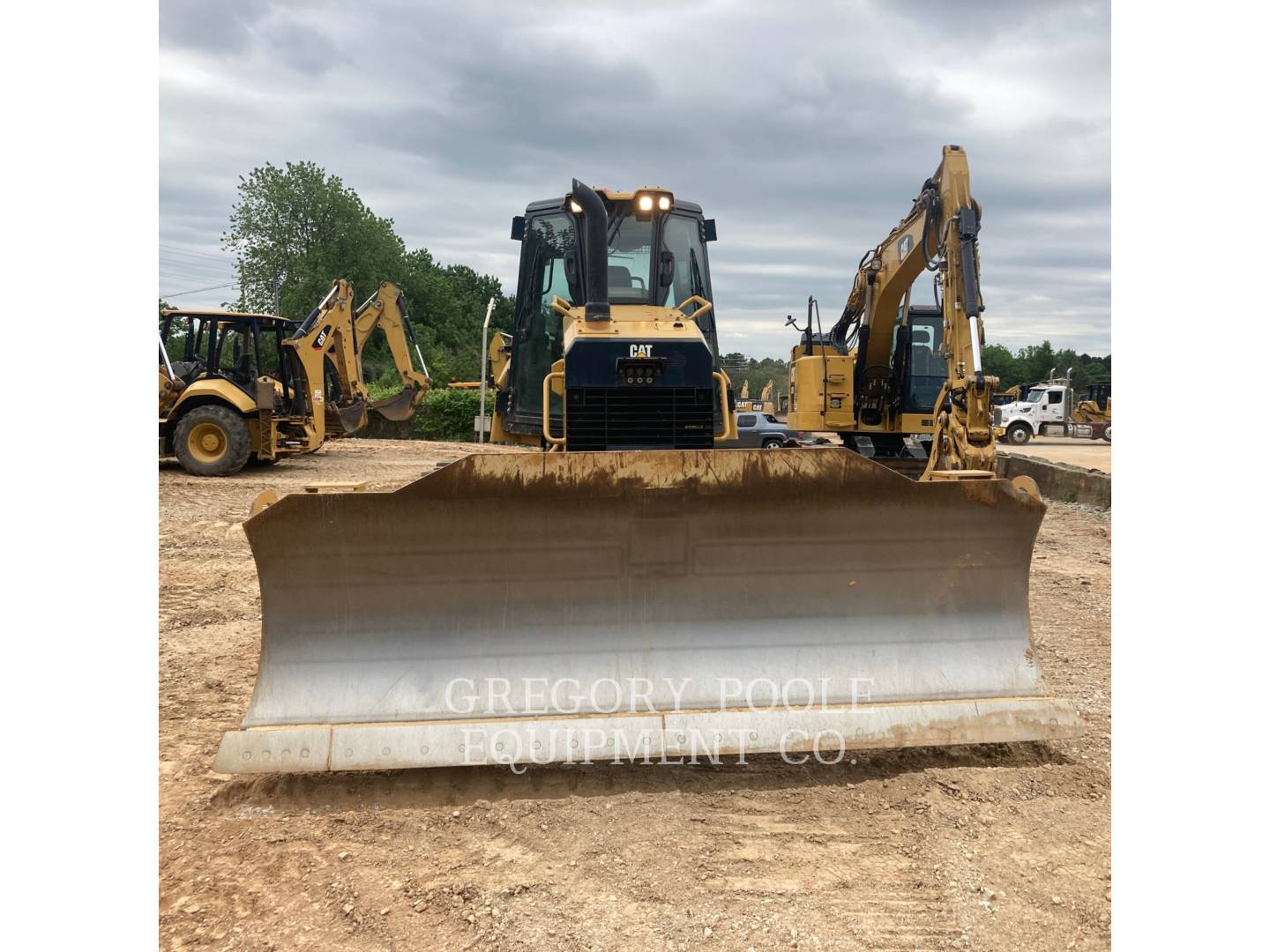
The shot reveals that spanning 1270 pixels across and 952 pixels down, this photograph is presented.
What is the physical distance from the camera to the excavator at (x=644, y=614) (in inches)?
123

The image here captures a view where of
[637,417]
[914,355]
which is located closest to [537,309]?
[637,417]

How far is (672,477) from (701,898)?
147 cm

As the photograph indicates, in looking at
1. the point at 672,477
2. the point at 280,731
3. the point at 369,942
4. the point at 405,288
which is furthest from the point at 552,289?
the point at 405,288

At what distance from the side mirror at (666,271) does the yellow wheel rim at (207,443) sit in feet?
32.7

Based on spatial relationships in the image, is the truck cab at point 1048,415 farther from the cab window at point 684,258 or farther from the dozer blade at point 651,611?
the dozer blade at point 651,611

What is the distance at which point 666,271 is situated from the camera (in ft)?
17.4

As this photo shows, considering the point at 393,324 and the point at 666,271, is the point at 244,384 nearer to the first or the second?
the point at 393,324

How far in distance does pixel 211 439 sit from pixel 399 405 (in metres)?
6.64

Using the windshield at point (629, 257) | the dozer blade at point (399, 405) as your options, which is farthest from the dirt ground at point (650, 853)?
the dozer blade at point (399, 405)

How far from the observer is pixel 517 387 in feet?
18.4

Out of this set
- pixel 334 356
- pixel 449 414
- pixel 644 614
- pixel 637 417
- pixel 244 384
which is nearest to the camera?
pixel 644 614

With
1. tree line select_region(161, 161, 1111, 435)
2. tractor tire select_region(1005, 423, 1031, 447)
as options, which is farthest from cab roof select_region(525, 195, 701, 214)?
tree line select_region(161, 161, 1111, 435)

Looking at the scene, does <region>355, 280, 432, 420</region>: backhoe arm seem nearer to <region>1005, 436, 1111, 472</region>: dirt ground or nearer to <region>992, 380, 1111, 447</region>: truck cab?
<region>1005, 436, 1111, 472</region>: dirt ground

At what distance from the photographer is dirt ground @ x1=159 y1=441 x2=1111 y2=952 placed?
2.29m
